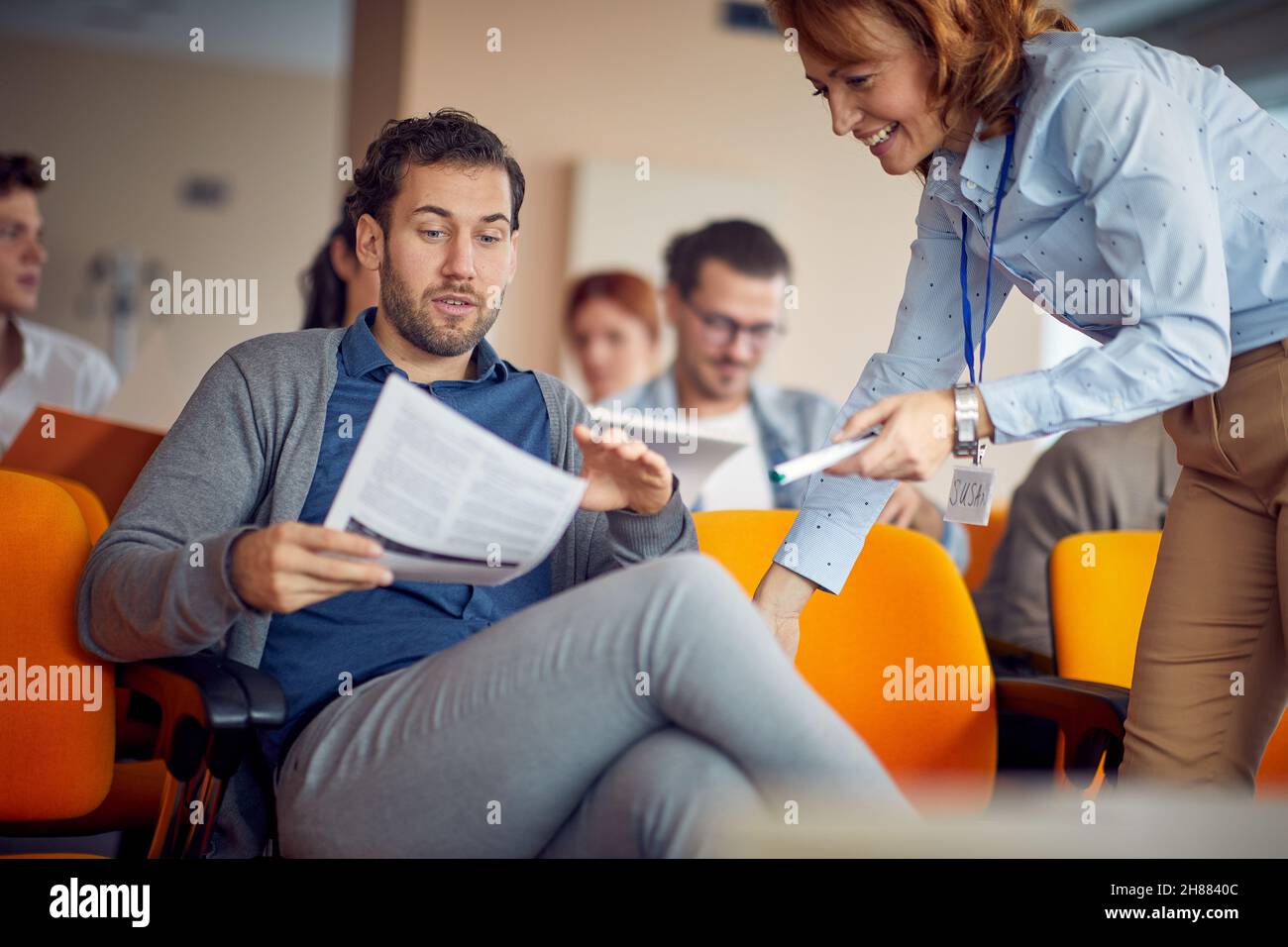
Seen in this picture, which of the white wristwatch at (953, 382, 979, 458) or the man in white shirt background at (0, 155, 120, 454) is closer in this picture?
the white wristwatch at (953, 382, 979, 458)

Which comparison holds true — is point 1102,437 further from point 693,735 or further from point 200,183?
point 200,183

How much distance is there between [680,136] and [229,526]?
3.47m

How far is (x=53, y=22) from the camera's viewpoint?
8117mm

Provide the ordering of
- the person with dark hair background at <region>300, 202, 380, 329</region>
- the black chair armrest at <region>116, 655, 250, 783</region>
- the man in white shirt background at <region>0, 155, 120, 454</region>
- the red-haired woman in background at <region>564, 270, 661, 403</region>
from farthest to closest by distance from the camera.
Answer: the red-haired woman in background at <region>564, 270, 661, 403</region> < the man in white shirt background at <region>0, 155, 120, 454</region> < the person with dark hair background at <region>300, 202, 380, 329</region> < the black chair armrest at <region>116, 655, 250, 783</region>

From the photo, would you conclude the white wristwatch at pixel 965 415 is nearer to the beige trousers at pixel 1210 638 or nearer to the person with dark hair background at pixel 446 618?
the person with dark hair background at pixel 446 618

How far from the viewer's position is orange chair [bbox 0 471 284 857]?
1.44 meters

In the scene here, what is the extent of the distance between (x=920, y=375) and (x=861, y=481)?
0.59 feet

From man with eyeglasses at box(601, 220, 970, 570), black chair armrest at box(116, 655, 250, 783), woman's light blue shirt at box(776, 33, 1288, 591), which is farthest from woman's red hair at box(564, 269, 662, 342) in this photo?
black chair armrest at box(116, 655, 250, 783)

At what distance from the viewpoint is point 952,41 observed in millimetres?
1523

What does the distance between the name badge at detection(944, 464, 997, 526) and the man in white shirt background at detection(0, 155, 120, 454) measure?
9.32ft

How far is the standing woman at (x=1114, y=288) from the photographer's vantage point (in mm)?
1392


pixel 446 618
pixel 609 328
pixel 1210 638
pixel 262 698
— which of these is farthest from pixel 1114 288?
pixel 609 328

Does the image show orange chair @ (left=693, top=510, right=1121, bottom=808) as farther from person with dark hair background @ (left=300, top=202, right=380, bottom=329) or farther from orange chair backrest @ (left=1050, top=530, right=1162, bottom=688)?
person with dark hair background @ (left=300, top=202, right=380, bottom=329)

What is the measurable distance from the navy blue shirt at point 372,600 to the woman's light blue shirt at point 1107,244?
0.42 meters
